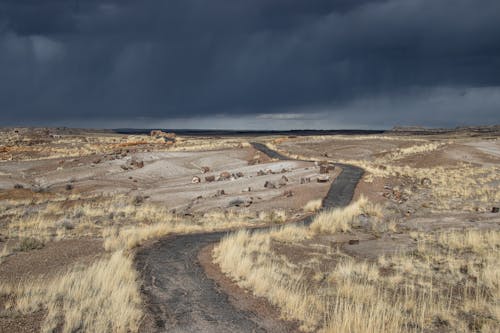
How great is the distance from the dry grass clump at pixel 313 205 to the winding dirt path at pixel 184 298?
411 inches

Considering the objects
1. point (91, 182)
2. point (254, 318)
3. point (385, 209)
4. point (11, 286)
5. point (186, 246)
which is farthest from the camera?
point (91, 182)

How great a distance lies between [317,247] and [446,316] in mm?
7159

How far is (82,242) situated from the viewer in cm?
1432

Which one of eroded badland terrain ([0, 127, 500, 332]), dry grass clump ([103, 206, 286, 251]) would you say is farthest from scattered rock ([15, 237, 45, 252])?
dry grass clump ([103, 206, 286, 251])

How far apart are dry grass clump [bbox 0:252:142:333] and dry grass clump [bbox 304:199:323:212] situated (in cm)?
1476

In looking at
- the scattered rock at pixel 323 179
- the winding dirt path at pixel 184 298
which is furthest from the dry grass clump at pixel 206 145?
the winding dirt path at pixel 184 298

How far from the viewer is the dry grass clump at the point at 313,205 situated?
23647mm

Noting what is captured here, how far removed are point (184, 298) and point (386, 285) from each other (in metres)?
5.00

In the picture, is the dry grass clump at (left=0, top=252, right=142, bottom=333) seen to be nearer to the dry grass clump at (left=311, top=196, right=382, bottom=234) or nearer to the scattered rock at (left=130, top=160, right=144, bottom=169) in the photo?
the dry grass clump at (left=311, top=196, right=382, bottom=234)

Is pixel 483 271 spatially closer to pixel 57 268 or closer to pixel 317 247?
pixel 317 247

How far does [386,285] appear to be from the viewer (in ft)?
34.2

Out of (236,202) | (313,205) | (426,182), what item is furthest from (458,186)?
(236,202)

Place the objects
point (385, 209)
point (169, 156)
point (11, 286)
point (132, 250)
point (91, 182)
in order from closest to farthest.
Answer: point (11, 286) → point (132, 250) → point (385, 209) → point (91, 182) → point (169, 156)

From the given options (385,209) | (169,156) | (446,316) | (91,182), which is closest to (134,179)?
(91,182)
